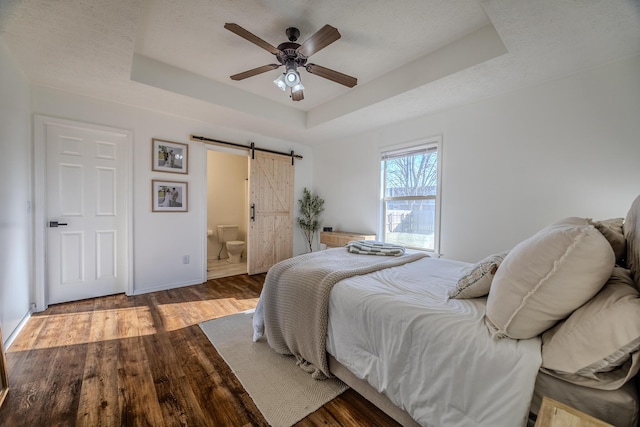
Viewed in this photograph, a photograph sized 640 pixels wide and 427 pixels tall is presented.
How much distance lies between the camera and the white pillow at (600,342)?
78cm

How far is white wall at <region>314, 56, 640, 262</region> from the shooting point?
7.29ft

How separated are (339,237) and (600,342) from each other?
352cm

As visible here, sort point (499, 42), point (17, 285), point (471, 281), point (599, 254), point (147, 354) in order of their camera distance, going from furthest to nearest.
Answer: point (17, 285)
point (499, 42)
point (147, 354)
point (471, 281)
point (599, 254)

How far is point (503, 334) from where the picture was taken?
1.02m

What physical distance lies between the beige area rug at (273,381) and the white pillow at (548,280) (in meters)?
1.08

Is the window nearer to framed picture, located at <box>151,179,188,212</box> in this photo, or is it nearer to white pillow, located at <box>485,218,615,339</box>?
white pillow, located at <box>485,218,615,339</box>

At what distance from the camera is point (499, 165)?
2.89 meters

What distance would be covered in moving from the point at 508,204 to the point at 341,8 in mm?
2541

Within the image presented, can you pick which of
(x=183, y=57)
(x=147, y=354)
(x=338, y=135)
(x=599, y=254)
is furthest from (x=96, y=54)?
(x=599, y=254)

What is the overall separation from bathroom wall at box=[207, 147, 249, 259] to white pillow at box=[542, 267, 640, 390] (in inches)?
205

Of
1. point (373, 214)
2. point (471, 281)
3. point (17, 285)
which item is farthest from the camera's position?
point (373, 214)

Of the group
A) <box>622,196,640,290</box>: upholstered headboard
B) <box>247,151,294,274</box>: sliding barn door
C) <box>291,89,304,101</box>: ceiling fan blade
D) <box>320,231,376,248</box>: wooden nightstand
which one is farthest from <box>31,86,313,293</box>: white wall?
<box>622,196,640,290</box>: upholstered headboard

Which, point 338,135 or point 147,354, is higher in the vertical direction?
point 338,135

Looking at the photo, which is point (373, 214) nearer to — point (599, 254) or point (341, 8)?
point (341, 8)
